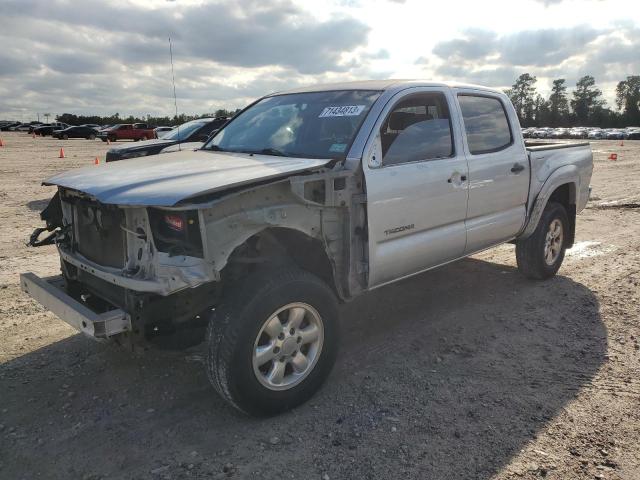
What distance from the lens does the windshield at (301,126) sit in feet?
12.9

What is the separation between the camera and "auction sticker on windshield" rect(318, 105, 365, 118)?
4.00 meters

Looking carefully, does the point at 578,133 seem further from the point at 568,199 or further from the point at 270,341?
the point at 270,341

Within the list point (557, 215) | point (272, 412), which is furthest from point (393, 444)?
point (557, 215)

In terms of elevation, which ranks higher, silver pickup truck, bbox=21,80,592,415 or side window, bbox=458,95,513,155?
side window, bbox=458,95,513,155

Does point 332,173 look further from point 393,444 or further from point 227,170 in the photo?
point 393,444

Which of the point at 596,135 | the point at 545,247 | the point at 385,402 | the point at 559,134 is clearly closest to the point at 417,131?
the point at 385,402

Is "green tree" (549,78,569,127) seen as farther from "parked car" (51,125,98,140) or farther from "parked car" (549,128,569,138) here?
"parked car" (51,125,98,140)

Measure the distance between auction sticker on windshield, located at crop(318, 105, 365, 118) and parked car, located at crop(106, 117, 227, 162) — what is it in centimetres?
595

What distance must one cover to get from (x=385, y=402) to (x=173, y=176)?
6.42ft

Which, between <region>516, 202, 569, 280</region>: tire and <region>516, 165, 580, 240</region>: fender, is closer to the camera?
<region>516, 165, 580, 240</region>: fender

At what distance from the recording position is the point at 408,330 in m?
4.66

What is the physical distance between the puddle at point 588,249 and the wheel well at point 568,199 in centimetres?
95

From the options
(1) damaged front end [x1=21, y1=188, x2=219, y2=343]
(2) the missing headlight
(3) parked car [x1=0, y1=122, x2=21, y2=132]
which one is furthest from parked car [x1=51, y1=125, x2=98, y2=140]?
(2) the missing headlight

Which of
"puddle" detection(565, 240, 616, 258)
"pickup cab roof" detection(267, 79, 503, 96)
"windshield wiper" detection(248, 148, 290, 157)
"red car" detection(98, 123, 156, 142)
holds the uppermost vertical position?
"red car" detection(98, 123, 156, 142)
